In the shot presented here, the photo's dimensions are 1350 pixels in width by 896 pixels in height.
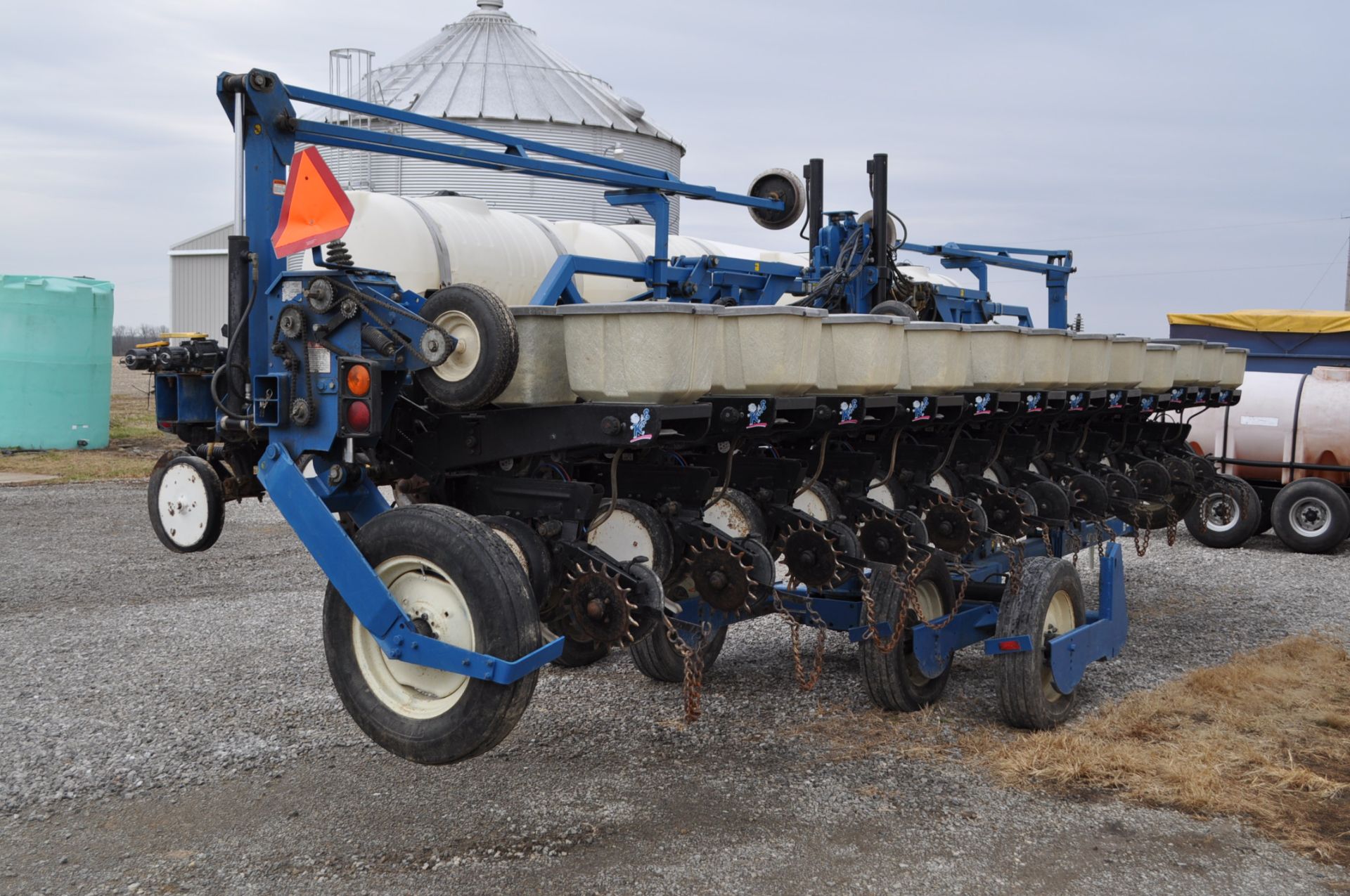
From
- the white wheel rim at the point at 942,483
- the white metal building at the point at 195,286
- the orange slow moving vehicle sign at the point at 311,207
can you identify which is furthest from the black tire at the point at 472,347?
the white metal building at the point at 195,286

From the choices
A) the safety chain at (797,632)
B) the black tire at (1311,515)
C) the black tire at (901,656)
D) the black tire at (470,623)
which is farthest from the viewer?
the black tire at (1311,515)

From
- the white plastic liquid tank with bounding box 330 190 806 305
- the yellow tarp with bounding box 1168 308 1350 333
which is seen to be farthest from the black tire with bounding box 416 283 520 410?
the yellow tarp with bounding box 1168 308 1350 333

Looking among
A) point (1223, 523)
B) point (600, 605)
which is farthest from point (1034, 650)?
point (1223, 523)

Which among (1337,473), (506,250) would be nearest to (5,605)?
(506,250)

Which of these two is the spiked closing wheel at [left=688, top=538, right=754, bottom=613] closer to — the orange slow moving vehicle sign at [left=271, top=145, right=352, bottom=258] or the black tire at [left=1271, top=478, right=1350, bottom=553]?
the orange slow moving vehicle sign at [left=271, top=145, right=352, bottom=258]

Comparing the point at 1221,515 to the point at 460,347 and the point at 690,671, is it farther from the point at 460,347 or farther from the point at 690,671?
the point at 460,347

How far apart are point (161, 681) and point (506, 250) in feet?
9.72

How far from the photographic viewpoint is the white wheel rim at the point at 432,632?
159 inches

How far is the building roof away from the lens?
1884cm

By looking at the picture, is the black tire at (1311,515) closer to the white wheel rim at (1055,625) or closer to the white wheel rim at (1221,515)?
the white wheel rim at (1221,515)

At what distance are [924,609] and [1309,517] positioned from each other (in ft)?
23.8

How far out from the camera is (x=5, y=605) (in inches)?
345

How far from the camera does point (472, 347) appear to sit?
4168mm

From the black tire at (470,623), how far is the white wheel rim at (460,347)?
1.49 feet
